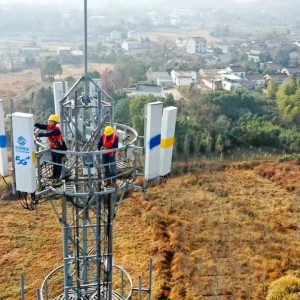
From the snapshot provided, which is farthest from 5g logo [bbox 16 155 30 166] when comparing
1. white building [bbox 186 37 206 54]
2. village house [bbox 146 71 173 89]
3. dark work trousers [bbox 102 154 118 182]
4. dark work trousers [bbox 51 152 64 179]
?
white building [bbox 186 37 206 54]

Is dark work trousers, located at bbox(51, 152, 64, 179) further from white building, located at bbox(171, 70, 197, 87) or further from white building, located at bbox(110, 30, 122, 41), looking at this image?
white building, located at bbox(110, 30, 122, 41)

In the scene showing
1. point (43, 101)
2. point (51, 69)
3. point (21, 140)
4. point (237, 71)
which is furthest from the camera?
point (237, 71)

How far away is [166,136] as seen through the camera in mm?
6578

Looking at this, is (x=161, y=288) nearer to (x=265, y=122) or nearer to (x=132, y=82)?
(x=265, y=122)

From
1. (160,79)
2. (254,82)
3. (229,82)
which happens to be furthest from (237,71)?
(160,79)

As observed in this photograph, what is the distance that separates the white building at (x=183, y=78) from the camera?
37844 millimetres

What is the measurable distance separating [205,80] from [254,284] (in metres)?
29.3

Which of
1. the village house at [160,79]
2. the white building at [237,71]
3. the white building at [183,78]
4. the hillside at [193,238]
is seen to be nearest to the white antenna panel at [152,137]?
the hillside at [193,238]

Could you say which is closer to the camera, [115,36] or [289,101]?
[289,101]

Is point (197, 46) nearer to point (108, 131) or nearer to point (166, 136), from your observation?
point (166, 136)

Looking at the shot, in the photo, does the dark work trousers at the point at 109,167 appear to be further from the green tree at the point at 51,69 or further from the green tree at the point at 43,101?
the green tree at the point at 51,69

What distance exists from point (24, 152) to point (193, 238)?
9.31m

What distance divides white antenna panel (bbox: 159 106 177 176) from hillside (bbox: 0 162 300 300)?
5851mm

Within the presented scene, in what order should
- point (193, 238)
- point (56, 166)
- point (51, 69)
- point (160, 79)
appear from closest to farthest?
point (56, 166), point (193, 238), point (160, 79), point (51, 69)
